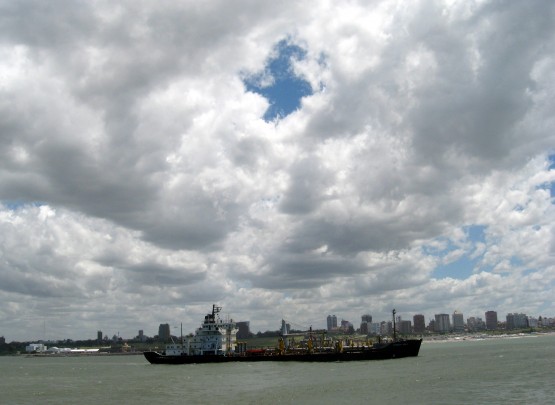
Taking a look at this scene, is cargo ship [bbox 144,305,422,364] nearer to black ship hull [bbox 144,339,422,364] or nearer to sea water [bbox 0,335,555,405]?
black ship hull [bbox 144,339,422,364]

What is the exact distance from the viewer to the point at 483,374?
78000 millimetres

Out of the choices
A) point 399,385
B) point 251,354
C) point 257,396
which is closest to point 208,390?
point 257,396

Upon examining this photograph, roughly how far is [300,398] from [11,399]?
38.0 metres

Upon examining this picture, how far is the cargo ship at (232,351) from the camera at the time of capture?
4845 inches

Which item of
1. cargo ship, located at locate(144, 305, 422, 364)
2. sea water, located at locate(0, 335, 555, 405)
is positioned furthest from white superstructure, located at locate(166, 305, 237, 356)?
sea water, located at locate(0, 335, 555, 405)

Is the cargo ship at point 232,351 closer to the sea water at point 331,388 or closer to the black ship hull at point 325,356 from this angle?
the black ship hull at point 325,356

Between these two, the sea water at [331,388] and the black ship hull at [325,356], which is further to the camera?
the black ship hull at [325,356]

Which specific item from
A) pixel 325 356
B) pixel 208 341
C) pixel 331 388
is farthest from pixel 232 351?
pixel 331 388

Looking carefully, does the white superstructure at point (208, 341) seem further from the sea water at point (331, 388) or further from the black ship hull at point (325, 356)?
the sea water at point (331, 388)

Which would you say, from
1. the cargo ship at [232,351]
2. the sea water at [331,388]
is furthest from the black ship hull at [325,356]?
the sea water at [331,388]

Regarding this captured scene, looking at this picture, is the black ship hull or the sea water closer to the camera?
the sea water

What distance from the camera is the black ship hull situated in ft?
400

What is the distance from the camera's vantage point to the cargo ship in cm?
12306

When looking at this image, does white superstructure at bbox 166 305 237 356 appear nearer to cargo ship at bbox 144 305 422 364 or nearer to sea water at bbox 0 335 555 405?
cargo ship at bbox 144 305 422 364
